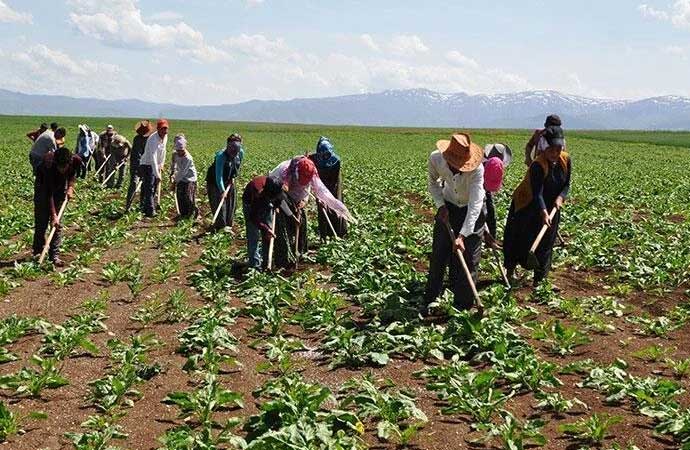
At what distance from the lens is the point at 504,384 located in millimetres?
5938

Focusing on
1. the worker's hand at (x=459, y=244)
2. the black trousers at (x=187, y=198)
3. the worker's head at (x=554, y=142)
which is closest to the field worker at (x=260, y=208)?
the worker's hand at (x=459, y=244)

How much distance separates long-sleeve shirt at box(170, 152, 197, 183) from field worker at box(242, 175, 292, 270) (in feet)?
15.4

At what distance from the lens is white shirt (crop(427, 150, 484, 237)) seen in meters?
7.24

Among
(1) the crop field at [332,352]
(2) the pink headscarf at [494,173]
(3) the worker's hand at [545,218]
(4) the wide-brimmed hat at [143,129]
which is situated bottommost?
(1) the crop field at [332,352]

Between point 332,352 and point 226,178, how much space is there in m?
6.87

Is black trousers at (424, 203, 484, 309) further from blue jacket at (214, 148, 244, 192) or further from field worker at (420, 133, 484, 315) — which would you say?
blue jacket at (214, 148, 244, 192)

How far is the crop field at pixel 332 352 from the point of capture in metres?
4.98

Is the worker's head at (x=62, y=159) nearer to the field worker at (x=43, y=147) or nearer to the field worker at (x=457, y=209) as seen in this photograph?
the field worker at (x=43, y=147)

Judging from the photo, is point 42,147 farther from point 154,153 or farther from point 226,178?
point 154,153

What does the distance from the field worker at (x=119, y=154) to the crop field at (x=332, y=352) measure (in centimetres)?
702

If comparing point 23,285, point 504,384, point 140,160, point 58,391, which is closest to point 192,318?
point 58,391

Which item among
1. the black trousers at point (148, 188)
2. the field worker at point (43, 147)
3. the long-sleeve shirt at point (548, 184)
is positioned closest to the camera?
the long-sleeve shirt at point (548, 184)

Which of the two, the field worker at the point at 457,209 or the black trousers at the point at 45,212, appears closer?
the field worker at the point at 457,209

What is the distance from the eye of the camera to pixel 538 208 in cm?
892
